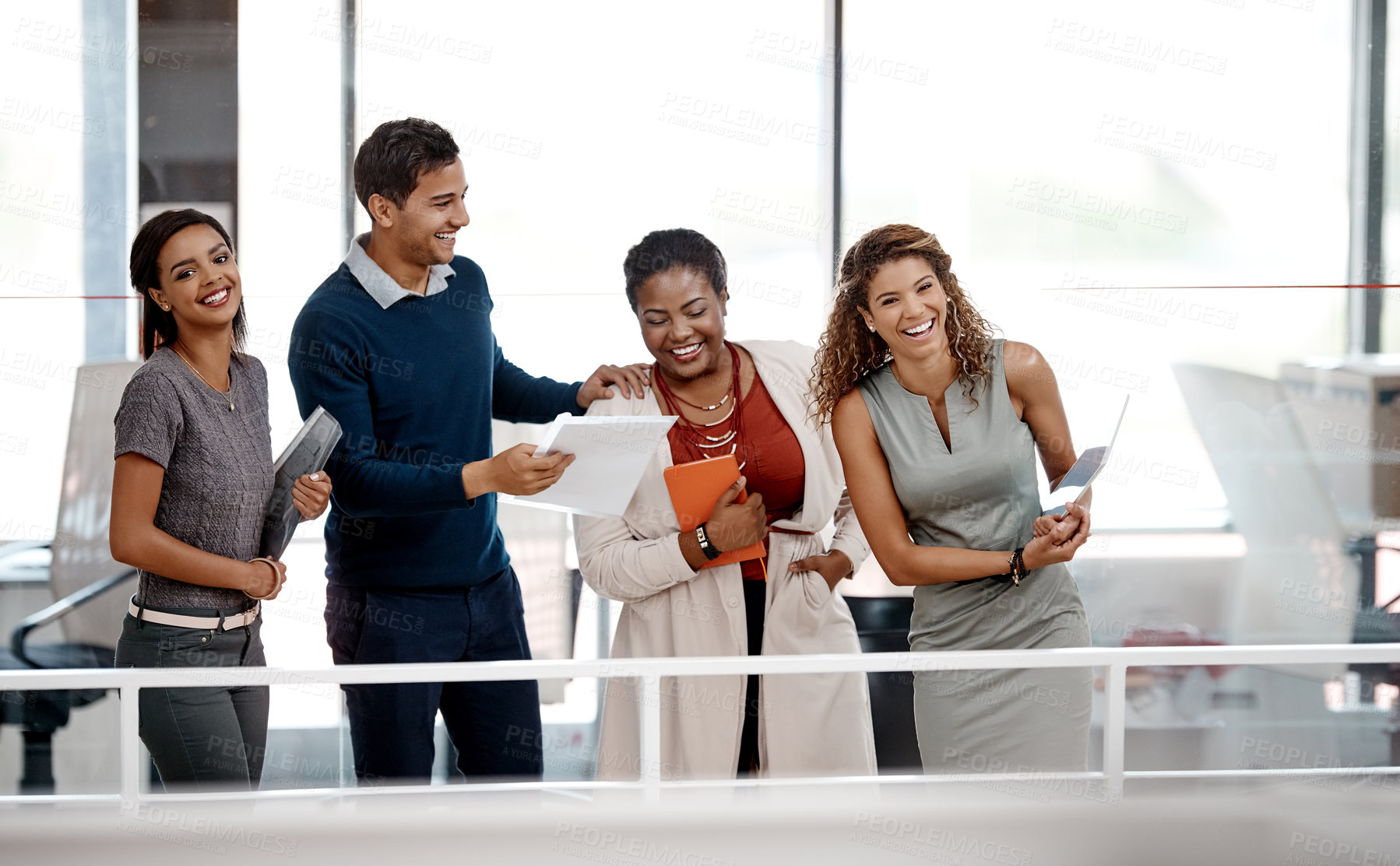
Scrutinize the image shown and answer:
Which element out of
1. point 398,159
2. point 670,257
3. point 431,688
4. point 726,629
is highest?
point 398,159

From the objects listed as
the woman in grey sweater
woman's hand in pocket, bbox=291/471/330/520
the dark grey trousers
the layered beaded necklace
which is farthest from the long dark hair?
the layered beaded necklace

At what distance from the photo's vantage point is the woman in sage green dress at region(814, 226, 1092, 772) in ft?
5.19

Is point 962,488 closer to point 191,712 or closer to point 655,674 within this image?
point 655,674

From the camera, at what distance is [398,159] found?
1721mm

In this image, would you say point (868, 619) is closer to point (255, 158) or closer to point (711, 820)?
point (711, 820)

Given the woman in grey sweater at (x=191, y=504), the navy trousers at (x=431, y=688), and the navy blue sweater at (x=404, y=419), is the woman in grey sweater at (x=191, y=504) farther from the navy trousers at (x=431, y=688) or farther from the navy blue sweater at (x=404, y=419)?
the navy trousers at (x=431, y=688)

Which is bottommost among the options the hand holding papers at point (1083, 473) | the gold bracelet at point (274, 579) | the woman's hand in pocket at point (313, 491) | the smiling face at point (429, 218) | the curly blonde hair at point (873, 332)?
the gold bracelet at point (274, 579)

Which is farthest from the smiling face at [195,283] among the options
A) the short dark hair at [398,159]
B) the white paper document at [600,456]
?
the white paper document at [600,456]

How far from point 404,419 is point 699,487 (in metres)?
0.51

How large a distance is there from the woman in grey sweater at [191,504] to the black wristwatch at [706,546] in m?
0.57

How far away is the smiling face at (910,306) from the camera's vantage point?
1600mm

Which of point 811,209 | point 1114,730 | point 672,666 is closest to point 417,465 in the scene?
point 672,666

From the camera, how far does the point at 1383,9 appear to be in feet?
10.0

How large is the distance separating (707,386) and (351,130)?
5.44 feet
